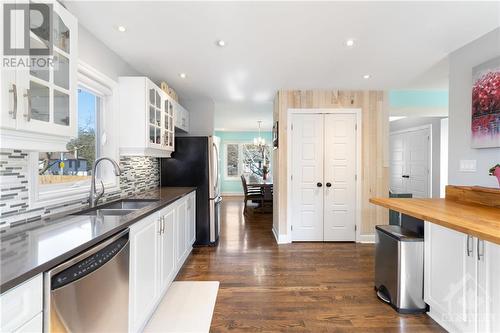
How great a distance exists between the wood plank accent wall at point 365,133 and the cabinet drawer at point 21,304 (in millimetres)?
3329

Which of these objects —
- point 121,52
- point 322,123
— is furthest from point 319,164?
point 121,52

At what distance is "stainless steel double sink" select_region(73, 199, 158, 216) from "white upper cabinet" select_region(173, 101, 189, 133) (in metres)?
1.68

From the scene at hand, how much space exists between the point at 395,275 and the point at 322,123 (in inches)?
97.6

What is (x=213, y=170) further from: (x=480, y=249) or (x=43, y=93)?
(x=480, y=249)

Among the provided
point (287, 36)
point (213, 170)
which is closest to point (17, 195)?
point (287, 36)

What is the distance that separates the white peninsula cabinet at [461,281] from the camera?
4.69ft

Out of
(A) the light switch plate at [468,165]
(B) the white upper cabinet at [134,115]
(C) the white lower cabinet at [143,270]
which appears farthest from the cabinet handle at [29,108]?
(A) the light switch plate at [468,165]

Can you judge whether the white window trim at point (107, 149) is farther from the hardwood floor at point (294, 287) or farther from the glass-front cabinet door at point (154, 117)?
the hardwood floor at point (294, 287)

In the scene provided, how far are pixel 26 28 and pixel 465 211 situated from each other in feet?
9.76

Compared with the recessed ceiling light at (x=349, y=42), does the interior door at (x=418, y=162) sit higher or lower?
lower

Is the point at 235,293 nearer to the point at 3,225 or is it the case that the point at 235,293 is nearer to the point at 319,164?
the point at 3,225

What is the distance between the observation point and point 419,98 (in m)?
4.42

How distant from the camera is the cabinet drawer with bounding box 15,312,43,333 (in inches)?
33.4

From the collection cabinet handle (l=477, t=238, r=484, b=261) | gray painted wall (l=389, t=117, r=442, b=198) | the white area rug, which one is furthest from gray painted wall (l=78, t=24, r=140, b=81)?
gray painted wall (l=389, t=117, r=442, b=198)
